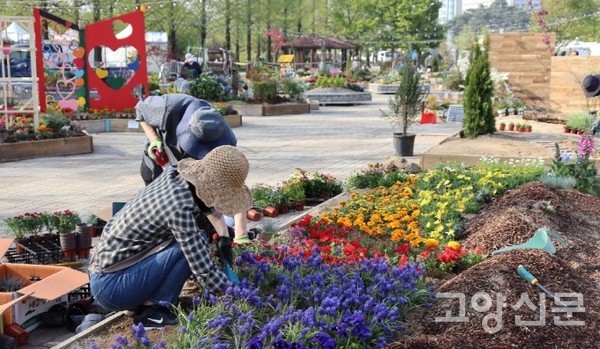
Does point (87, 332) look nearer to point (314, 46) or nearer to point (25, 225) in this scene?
point (25, 225)

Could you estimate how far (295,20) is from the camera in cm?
5891

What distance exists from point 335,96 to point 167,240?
2397cm

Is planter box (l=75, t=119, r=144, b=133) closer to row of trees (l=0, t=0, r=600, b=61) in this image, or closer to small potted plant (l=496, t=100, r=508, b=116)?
small potted plant (l=496, t=100, r=508, b=116)

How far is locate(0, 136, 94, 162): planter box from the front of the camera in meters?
13.5

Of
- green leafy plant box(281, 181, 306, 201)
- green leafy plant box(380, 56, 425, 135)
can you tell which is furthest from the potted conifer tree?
green leafy plant box(281, 181, 306, 201)

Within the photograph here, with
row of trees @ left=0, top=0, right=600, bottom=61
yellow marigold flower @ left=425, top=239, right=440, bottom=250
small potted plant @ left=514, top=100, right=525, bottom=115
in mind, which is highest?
row of trees @ left=0, top=0, right=600, bottom=61

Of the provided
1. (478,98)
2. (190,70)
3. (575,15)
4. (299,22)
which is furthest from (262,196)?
(299,22)

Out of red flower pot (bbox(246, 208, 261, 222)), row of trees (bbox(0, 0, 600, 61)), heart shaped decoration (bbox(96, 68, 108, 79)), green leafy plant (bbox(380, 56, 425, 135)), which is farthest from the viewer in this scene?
row of trees (bbox(0, 0, 600, 61))

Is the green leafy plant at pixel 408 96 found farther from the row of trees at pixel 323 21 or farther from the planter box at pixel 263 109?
the row of trees at pixel 323 21

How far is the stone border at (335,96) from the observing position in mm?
27953

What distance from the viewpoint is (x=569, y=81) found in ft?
65.9

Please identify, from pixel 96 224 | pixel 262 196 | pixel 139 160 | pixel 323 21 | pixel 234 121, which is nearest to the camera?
pixel 96 224

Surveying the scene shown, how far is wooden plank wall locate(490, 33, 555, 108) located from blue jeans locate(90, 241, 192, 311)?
772 inches

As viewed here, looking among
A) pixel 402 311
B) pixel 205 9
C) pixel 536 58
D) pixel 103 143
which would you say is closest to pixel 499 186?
pixel 402 311
